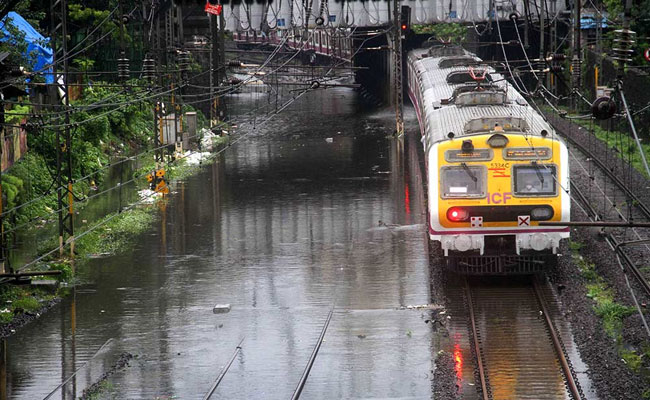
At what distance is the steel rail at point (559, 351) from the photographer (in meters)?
13.6

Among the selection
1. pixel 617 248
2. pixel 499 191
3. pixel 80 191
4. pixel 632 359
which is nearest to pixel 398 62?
pixel 80 191

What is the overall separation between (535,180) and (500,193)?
0.66 meters

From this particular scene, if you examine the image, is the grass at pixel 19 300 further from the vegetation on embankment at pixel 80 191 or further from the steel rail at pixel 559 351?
the steel rail at pixel 559 351

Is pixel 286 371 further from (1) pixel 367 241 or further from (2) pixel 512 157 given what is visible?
(1) pixel 367 241

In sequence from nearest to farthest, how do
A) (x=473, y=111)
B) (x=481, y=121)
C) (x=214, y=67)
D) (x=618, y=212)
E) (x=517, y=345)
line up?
(x=517, y=345)
(x=481, y=121)
(x=473, y=111)
(x=618, y=212)
(x=214, y=67)

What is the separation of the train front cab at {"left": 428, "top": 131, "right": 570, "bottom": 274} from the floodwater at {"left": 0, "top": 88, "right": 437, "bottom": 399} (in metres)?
1.70

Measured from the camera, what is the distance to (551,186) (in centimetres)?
1844

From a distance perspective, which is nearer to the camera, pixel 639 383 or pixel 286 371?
pixel 639 383

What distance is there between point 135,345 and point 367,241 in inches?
352

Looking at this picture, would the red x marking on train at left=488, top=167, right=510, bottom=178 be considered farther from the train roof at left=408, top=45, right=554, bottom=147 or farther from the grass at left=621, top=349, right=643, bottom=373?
the grass at left=621, top=349, right=643, bottom=373

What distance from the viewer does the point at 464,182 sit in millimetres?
18500

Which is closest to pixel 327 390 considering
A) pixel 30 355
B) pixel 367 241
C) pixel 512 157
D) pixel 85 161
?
pixel 30 355

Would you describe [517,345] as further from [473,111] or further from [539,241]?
[473,111]

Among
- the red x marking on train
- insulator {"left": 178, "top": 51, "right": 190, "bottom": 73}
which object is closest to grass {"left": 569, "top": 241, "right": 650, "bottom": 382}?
the red x marking on train
